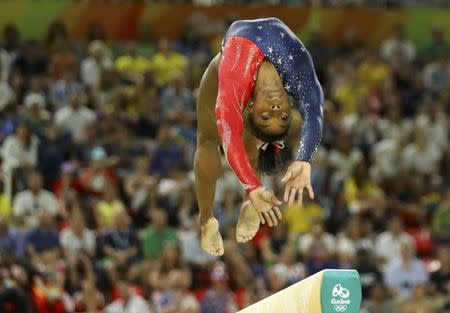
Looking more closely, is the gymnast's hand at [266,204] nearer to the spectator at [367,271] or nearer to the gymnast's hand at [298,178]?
the gymnast's hand at [298,178]

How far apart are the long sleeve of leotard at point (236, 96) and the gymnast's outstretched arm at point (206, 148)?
443mm

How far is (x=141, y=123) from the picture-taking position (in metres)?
13.8

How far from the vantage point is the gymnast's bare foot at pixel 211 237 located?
693cm

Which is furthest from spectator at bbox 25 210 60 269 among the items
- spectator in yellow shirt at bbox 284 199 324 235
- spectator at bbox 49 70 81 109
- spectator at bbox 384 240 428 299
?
spectator at bbox 384 240 428 299

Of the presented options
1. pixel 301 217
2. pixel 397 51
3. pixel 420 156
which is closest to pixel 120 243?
pixel 301 217

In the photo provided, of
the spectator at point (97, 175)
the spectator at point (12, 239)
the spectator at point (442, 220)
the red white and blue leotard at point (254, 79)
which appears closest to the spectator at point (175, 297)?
the spectator at point (12, 239)

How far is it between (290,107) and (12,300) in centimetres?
462

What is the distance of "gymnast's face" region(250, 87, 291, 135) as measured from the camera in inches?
239

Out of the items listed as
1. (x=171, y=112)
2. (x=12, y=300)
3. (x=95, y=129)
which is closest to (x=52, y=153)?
(x=95, y=129)

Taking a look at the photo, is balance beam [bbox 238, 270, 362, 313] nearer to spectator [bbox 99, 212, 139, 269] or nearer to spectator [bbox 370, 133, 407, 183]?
spectator [bbox 99, 212, 139, 269]

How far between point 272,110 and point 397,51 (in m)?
10.6

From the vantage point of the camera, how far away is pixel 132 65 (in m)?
14.6

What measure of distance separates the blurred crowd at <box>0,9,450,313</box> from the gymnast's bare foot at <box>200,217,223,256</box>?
11.3 ft

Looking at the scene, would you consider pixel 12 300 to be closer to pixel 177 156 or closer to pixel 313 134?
pixel 177 156
